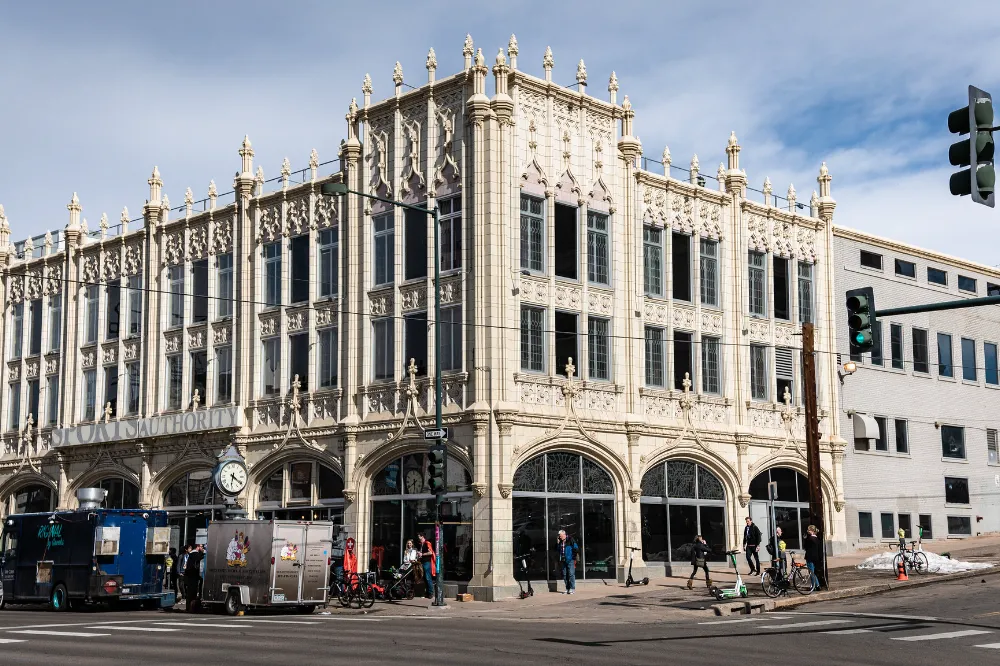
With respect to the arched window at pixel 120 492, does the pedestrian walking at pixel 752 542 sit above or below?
below

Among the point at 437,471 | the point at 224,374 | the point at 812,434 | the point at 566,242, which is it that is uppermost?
the point at 566,242

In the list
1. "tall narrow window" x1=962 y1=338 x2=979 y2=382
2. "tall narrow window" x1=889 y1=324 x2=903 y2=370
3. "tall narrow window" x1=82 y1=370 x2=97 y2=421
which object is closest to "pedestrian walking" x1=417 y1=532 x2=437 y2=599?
"tall narrow window" x1=82 y1=370 x2=97 y2=421

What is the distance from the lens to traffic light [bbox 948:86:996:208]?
13.4 metres

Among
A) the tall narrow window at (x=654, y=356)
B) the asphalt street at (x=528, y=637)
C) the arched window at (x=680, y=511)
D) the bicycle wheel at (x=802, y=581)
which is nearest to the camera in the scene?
the asphalt street at (x=528, y=637)

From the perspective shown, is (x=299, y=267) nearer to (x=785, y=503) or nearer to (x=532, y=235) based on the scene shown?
(x=532, y=235)

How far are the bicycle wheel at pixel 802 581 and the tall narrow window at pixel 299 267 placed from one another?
713 inches

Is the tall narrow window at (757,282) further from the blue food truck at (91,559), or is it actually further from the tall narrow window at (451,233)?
the blue food truck at (91,559)

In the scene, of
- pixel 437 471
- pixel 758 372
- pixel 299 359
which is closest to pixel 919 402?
pixel 758 372

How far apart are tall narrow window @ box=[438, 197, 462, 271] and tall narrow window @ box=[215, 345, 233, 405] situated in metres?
10.3

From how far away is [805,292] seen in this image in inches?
1734

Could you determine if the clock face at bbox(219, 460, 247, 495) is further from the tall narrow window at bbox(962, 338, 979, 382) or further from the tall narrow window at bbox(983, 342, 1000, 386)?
the tall narrow window at bbox(983, 342, 1000, 386)

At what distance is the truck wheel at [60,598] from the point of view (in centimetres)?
3078

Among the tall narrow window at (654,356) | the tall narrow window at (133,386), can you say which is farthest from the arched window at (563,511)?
the tall narrow window at (133,386)

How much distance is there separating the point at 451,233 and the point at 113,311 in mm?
17895
